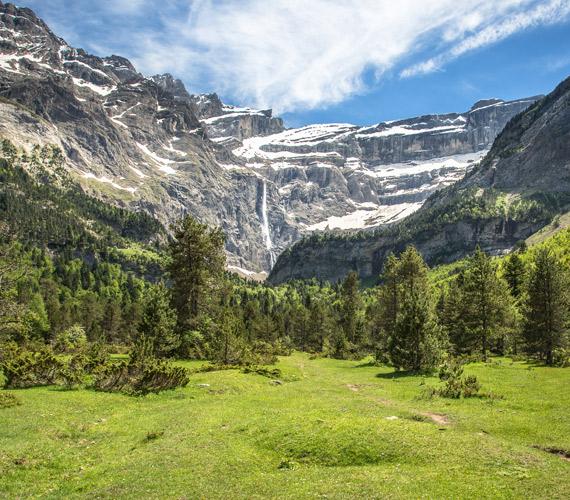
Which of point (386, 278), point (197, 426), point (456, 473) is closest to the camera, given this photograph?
point (456, 473)

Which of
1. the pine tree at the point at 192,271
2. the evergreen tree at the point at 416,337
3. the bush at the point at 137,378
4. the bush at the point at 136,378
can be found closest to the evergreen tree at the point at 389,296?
the evergreen tree at the point at 416,337

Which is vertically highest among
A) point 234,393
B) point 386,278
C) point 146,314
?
point 386,278

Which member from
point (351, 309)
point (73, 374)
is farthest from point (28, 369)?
point (351, 309)

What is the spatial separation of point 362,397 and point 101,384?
65.0ft

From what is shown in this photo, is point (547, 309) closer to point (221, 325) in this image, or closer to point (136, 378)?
point (221, 325)

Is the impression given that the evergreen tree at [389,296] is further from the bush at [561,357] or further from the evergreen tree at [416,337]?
the bush at [561,357]

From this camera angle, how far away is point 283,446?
2089 centimetres

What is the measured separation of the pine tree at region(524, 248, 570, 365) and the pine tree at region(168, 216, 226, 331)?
3945 cm

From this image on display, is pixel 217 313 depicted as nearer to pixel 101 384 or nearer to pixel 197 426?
pixel 101 384

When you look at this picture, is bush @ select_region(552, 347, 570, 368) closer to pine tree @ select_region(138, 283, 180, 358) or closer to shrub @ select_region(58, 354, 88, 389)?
pine tree @ select_region(138, 283, 180, 358)

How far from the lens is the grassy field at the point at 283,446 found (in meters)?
16.5

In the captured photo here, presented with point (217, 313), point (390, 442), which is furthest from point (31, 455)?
point (217, 313)

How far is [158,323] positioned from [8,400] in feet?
73.5

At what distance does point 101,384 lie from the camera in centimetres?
3466
